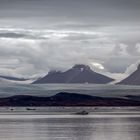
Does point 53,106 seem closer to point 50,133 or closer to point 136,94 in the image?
point 136,94

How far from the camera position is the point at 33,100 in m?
182

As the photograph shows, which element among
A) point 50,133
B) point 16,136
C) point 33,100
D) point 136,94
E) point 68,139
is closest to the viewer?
point 68,139

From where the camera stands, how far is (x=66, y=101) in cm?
18712

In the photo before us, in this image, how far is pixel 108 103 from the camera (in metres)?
189

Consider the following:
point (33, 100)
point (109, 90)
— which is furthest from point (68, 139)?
point (109, 90)

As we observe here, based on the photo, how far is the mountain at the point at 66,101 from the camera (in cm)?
18300

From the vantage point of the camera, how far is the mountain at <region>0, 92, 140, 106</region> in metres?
183

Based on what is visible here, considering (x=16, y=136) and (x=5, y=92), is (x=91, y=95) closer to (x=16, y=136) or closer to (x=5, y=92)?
(x=5, y=92)

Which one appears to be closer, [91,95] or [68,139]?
[68,139]

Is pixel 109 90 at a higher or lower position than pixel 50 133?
higher

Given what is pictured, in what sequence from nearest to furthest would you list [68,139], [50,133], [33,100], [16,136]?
[68,139], [16,136], [50,133], [33,100]

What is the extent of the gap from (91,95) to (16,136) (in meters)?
134

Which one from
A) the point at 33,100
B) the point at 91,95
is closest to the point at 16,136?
the point at 33,100

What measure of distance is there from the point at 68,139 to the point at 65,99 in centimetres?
13159
